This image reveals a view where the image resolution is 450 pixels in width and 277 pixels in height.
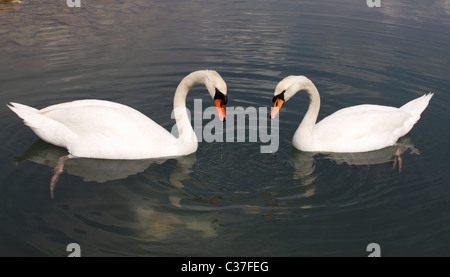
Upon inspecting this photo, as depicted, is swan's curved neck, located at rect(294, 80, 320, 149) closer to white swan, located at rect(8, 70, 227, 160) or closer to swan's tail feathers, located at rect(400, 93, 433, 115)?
white swan, located at rect(8, 70, 227, 160)

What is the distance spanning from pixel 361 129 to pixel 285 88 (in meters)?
1.52

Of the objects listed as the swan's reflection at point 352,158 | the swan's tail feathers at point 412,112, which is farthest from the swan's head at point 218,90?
the swan's tail feathers at point 412,112

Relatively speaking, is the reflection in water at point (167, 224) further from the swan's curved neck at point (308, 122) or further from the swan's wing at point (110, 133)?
the swan's curved neck at point (308, 122)

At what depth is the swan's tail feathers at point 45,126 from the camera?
7574 mm

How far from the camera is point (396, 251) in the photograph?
551cm

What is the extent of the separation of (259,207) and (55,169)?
10.2 ft

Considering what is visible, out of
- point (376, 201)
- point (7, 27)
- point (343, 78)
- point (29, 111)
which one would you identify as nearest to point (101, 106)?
point (29, 111)

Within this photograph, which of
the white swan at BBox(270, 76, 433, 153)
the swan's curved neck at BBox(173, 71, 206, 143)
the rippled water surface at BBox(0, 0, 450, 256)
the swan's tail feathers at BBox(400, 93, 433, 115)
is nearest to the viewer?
the rippled water surface at BBox(0, 0, 450, 256)

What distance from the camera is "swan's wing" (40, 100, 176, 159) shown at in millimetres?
7375

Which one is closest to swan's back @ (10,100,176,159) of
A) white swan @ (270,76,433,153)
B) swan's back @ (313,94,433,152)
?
white swan @ (270,76,433,153)

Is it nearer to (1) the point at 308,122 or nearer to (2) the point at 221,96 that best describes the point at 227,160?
(2) the point at 221,96

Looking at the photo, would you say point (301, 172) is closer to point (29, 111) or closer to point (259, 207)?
point (259, 207)

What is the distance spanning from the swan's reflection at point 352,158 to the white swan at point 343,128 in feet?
0.29

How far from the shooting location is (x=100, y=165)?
743 cm
